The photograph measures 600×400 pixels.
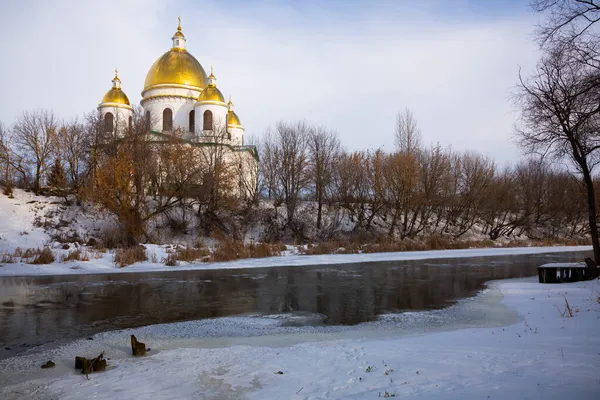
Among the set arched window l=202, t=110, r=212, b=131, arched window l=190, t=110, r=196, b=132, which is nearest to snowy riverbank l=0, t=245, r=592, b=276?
arched window l=202, t=110, r=212, b=131

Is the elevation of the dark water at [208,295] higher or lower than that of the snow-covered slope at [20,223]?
lower

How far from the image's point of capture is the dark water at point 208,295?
9641mm

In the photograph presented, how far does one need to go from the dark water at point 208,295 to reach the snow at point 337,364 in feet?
4.28

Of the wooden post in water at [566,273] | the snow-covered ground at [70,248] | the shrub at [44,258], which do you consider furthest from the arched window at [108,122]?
the wooden post in water at [566,273]

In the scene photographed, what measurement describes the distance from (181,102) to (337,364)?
43.6 m

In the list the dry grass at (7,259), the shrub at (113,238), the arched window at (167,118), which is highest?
the arched window at (167,118)

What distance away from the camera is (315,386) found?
5344 mm

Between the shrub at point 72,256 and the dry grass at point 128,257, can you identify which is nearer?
the shrub at point 72,256

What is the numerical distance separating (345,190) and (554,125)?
3001cm

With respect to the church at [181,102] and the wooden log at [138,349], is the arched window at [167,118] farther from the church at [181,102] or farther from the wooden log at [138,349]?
the wooden log at [138,349]

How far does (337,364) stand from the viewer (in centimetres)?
618

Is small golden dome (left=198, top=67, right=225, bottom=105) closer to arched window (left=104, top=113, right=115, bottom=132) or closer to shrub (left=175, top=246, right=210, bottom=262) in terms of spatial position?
arched window (left=104, top=113, right=115, bottom=132)

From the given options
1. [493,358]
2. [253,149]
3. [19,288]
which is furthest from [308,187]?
[493,358]

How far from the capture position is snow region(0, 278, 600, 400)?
5.07 metres
